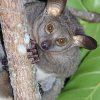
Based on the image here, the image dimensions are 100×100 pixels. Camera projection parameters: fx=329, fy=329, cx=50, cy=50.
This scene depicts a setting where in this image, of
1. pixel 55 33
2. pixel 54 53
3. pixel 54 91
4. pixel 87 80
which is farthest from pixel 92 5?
pixel 54 91

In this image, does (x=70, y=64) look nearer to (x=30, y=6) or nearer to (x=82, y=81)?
(x=82, y=81)

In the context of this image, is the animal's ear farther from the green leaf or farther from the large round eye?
the green leaf

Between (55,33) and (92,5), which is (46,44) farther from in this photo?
(92,5)

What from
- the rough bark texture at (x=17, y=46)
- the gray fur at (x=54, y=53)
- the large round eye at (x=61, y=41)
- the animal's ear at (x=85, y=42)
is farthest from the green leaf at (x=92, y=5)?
the rough bark texture at (x=17, y=46)

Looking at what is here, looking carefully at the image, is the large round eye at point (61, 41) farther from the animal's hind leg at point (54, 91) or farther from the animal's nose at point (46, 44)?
the animal's hind leg at point (54, 91)

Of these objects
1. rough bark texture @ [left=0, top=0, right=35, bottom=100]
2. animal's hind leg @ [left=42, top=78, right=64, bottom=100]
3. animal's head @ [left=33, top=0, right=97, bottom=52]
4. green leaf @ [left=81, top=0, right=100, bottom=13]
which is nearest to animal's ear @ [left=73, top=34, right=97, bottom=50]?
A: animal's head @ [left=33, top=0, right=97, bottom=52]

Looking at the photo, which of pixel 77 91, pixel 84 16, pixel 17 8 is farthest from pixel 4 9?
pixel 84 16
